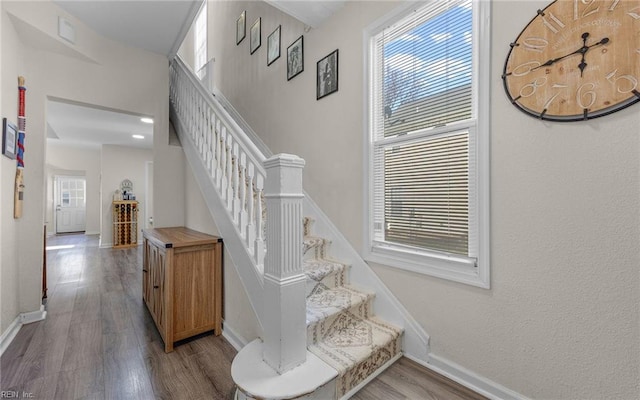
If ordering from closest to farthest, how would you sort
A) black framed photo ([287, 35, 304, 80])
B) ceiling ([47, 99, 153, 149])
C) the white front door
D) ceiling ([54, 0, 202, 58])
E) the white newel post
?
the white newel post < ceiling ([54, 0, 202, 58]) < black framed photo ([287, 35, 304, 80]) < ceiling ([47, 99, 153, 149]) < the white front door

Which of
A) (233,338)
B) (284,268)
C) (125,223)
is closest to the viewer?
(284,268)

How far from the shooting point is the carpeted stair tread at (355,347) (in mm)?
1478

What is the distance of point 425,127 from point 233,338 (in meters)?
2.10

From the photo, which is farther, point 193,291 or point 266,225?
point 193,291

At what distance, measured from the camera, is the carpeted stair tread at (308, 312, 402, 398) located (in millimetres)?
1478

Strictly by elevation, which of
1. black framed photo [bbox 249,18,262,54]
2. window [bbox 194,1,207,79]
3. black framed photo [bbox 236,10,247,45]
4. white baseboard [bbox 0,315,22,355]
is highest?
window [bbox 194,1,207,79]

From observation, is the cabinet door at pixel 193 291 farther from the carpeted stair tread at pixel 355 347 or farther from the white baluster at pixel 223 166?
the carpeted stair tread at pixel 355 347

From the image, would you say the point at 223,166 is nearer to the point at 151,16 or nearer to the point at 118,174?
the point at 151,16

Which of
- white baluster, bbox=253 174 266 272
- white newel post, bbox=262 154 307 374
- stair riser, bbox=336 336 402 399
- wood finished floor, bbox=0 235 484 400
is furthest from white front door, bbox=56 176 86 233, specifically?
stair riser, bbox=336 336 402 399

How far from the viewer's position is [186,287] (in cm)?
207

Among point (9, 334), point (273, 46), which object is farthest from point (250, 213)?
point (273, 46)

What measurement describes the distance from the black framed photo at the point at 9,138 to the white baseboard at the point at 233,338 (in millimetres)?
2133

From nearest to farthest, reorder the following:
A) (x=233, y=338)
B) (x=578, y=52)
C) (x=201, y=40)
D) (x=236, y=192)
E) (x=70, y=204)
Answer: (x=578, y=52) < (x=236, y=192) < (x=233, y=338) < (x=201, y=40) < (x=70, y=204)

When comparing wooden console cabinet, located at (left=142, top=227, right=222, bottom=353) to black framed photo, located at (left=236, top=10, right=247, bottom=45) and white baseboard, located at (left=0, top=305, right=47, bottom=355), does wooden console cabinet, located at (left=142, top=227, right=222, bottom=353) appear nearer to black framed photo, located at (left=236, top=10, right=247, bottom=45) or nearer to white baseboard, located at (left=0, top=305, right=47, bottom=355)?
white baseboard, located at (left=0, top=305, right=47, bottom=355)
